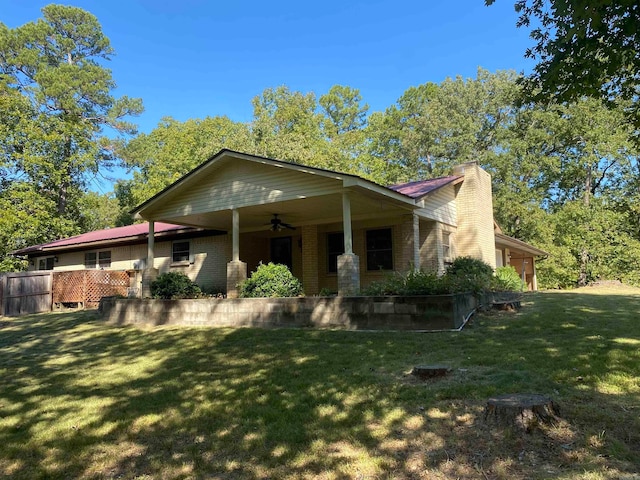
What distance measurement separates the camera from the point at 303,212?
582 inches

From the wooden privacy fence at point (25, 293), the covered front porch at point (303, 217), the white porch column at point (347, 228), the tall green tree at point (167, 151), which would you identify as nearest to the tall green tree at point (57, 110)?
the tall green tree at point (167, 151)

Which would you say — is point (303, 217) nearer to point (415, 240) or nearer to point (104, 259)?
point (415, 240)

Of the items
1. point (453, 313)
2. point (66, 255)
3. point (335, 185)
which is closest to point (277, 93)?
point (66, 255)

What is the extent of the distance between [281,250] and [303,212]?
170 inches

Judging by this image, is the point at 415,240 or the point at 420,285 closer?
the point at 420,285

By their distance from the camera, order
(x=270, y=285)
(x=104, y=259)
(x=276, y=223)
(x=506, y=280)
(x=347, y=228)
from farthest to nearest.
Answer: (x=104, y=259) → (x=506, y=280) → (x=276, y=223) → (x=270, y=285) → (x=347, y=228)

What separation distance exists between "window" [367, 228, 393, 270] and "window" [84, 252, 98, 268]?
14.4 m

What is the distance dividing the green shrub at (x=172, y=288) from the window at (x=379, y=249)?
236 inches

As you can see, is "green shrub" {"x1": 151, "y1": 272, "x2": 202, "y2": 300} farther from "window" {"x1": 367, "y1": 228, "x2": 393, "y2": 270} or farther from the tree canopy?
the tree canopy

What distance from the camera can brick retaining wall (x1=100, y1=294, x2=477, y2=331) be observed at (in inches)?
351

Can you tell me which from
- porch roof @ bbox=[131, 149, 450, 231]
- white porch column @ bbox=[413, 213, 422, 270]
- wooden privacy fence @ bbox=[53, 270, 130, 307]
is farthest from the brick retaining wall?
wooden privacy fence @ bbox=[53, 270, 130, 307]

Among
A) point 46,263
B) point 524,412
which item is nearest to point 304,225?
point 524,412

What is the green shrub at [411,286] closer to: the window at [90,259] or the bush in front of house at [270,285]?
the bush in front of house at [270,285]

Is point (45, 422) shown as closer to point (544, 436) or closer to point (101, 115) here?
point (544, 436)
